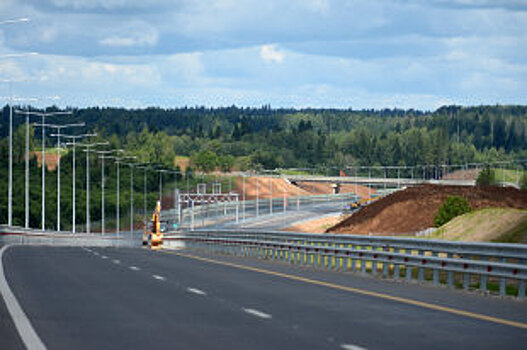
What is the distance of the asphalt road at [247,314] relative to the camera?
14977 millimetres

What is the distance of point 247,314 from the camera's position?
1880 centimetres

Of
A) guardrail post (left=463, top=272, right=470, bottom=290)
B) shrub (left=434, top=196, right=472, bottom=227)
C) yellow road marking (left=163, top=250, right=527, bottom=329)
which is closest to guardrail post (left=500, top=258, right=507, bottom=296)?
guardrail post (left=463, top=272, right=470, bottom=290)

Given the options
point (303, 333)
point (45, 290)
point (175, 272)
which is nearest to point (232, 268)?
point (175, 272)

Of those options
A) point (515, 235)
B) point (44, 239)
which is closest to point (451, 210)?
point (515, 235)

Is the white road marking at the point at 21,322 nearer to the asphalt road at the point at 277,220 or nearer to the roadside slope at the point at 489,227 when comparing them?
the roadside slope at the point at 489,227

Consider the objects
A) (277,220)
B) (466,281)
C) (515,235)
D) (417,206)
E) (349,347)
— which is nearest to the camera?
(349,347)

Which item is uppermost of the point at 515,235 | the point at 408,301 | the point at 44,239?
the point at 408,301

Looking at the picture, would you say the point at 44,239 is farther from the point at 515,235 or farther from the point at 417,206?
the point at 515,235

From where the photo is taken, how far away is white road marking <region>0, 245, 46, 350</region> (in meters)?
14.7

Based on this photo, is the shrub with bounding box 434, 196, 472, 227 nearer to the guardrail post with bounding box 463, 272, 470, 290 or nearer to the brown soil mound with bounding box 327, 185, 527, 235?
the brown soil mound with bounding box 327, 185, 527, 235

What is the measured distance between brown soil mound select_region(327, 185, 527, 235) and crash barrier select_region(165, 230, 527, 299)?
43.6 m

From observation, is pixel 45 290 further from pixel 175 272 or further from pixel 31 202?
pixel 31 202

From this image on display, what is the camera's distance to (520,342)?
14875 millimetres

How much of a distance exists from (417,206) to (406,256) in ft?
240
